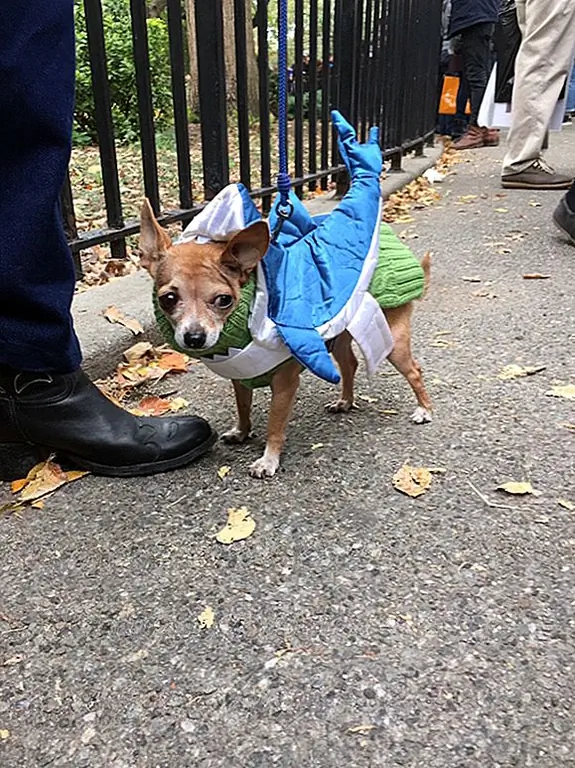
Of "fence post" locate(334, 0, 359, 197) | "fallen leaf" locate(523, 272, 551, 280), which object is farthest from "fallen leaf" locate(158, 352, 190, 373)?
"fence post" locate(334, 0, 359, 197)

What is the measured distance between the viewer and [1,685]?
1312 mm

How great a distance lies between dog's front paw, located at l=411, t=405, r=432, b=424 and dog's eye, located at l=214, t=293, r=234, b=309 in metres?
0.76

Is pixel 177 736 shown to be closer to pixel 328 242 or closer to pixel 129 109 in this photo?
pixel 328 242

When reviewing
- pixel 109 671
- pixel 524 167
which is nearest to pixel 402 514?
pixel 109 671

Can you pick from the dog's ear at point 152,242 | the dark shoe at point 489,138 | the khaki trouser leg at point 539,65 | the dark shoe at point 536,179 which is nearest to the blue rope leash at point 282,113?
the dog's ear at point 152,242

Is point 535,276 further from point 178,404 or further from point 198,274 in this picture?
point 198,274

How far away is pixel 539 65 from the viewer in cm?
506

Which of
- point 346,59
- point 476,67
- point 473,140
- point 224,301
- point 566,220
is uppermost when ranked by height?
point 346,59

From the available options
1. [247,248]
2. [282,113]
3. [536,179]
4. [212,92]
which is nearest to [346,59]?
[536,179]

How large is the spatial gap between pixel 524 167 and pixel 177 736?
5.27m

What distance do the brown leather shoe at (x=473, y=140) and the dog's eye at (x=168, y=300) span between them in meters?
7.50

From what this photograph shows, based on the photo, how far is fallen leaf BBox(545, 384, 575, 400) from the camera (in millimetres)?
2398

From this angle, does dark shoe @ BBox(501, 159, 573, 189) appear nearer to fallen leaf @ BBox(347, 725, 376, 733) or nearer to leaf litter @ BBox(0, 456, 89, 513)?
leaf litter @ BBox(0, 456, 89, 513)

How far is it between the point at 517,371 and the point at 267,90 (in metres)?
2.10
